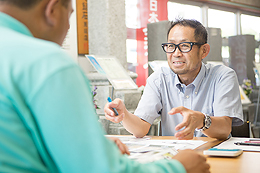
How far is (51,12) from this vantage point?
54 cm

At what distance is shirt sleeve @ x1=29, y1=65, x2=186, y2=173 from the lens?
1.41 feet

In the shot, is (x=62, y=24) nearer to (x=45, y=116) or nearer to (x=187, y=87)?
(x=45, y=116)

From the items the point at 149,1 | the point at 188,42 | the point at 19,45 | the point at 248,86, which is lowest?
the point at 248,86

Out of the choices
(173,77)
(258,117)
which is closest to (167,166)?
(173,77)

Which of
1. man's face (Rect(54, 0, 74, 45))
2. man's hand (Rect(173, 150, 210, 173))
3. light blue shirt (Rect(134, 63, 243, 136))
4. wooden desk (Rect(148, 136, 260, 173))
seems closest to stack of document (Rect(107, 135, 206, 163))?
wooden desk (Rect(148, 136, 260, 173))

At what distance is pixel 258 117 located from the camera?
7.29 metres

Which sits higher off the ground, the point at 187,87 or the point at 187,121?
the point at 187,87

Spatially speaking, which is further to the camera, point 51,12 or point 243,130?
point 243,130

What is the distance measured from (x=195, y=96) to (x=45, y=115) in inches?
59.3

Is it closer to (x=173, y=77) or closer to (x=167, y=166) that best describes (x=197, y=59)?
(x=173, y=77)

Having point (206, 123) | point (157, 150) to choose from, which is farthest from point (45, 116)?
point (206, 123)

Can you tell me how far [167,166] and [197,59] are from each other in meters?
1.44

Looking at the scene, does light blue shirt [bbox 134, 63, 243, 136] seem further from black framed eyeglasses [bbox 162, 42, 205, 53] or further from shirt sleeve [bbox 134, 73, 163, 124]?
black framed eyeglasses [bbox 162, 42, 205, 53]

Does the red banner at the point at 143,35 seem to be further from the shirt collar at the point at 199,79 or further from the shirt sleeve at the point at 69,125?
the shirt sleeve at the point at 69,125
